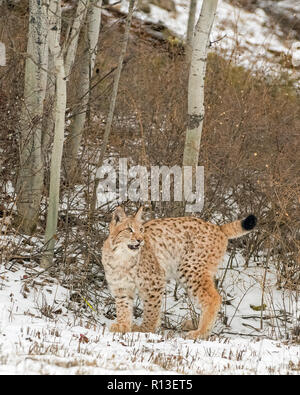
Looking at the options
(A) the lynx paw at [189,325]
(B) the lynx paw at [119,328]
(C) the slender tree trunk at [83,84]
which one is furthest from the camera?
(C) the slender tree trunk at [83,84]

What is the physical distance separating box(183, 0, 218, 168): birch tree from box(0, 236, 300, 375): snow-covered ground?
185 centimetres

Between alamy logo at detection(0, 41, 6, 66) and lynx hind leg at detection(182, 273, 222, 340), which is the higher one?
alamy logo at detection(0, 41, 6, 66)

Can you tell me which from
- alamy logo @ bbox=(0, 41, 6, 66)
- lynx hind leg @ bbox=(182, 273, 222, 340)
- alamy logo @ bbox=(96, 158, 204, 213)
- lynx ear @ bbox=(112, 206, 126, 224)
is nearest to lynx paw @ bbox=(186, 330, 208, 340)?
lynx hind leg @ bbox=(182, 273, 222, 340)

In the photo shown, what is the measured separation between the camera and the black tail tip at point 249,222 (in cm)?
715

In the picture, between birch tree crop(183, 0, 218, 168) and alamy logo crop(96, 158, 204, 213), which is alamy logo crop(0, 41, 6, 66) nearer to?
alamy logo crop(96, 158, 204, 213)

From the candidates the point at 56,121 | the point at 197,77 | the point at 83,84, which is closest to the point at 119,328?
the point at 56,121

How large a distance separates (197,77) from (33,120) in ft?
6.77

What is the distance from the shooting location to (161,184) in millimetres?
9062

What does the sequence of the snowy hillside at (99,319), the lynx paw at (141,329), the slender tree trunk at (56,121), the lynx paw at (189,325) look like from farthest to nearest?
1. the lynx paw at (189,325)
2. the slender tree trunk at (56,121)
3. the lynx paw at (141,329)
4. the snowy hillside at (99,319)

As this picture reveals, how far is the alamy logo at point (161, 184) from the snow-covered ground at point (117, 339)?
48.0 inches

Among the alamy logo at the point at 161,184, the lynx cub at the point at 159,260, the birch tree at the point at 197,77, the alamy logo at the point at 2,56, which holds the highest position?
the alamy logo at the point at 2,56

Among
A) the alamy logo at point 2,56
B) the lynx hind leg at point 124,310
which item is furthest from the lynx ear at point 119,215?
the alamy logo at point 2,56

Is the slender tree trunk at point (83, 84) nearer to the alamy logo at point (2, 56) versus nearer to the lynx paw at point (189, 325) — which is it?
the alamy logo at point (2, 56)

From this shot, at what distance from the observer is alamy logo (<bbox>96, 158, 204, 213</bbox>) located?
8461 millimetres
